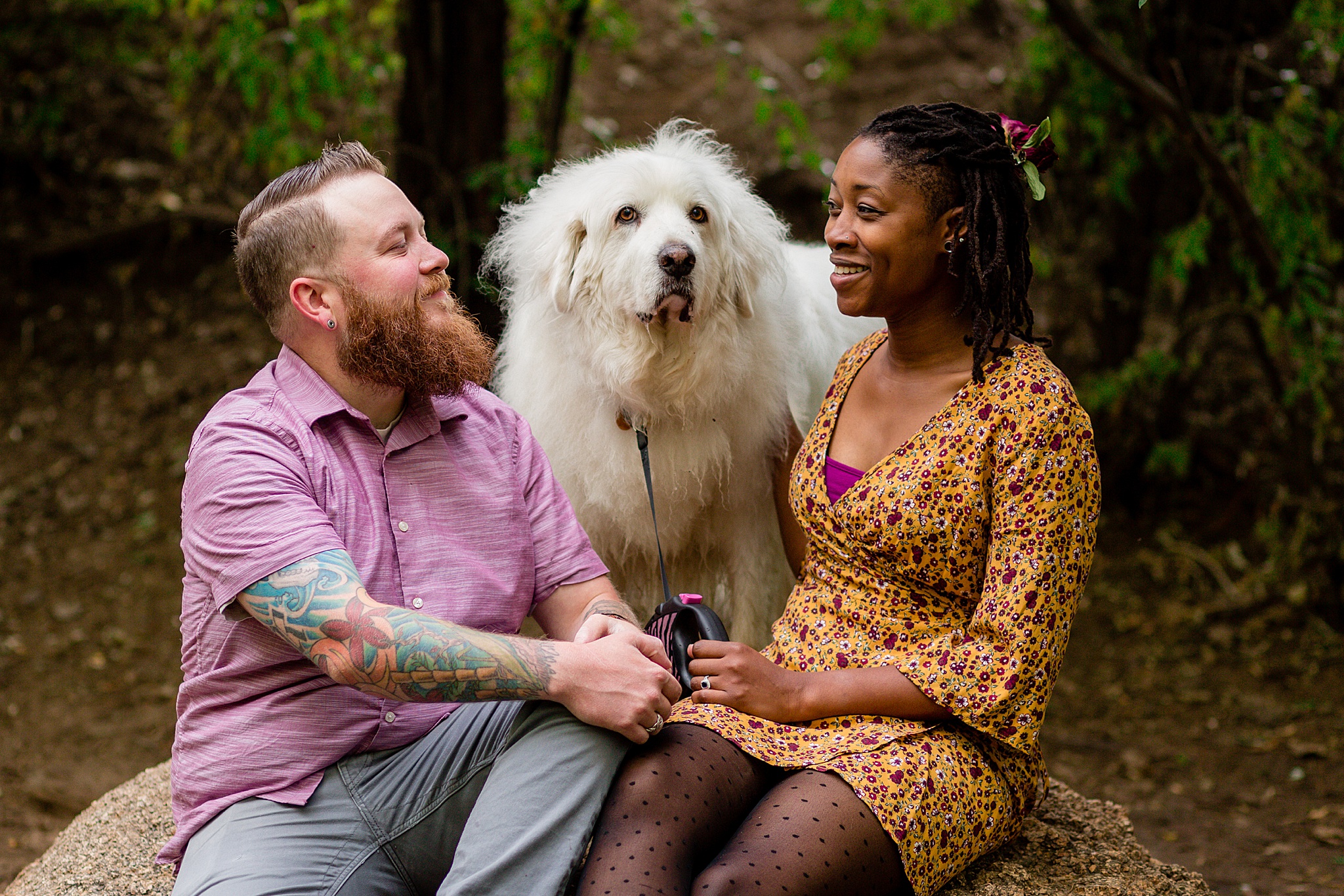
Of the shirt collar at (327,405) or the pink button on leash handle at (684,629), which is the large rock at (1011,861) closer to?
the pink button on leash handle at (684,629)

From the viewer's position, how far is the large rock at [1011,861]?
2.47m

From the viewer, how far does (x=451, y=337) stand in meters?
2.35

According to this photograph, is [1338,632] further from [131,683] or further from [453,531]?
[131,683]

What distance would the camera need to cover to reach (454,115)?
5.16 meters

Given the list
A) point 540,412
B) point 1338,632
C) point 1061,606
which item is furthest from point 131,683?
point 1338,632

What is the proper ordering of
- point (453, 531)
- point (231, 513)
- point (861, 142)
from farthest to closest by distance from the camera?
point (861, 142)
point (453, 531)
point (231, 513)

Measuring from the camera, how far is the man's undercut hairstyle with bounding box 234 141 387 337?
2281 millimetres

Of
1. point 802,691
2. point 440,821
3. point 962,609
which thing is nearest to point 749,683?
point 802,691

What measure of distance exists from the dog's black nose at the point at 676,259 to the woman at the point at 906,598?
441 mm

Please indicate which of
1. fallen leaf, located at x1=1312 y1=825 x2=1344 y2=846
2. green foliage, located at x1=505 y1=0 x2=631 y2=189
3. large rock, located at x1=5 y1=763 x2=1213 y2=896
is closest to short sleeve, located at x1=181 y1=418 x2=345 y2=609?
large rock, located at x1=5 y1=763 x2=1213 y2=896

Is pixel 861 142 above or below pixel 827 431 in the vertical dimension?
above

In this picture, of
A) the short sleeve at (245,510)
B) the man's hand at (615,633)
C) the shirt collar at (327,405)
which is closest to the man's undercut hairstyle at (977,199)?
the man's hand at (615,633)

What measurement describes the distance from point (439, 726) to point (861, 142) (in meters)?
1.54

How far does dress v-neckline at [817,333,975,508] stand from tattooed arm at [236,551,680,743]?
0.66m
